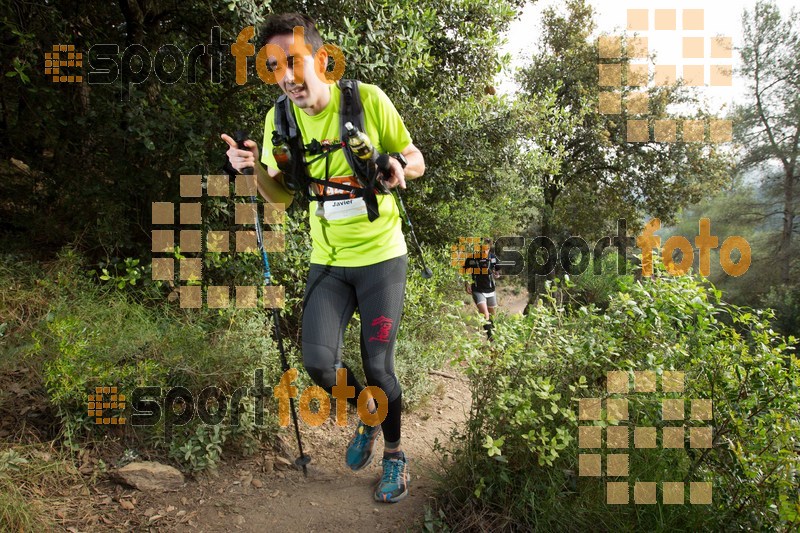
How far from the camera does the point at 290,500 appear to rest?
3.45 m

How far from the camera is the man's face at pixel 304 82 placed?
2.64 m

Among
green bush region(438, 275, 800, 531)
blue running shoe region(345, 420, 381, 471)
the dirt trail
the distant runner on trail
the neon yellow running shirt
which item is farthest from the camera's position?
the distant runner on trail

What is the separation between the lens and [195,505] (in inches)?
129

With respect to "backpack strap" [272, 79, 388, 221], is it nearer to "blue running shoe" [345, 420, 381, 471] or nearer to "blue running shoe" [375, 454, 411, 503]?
"blue running shoe" [345, 420, 381, 471]

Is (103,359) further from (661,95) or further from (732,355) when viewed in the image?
(661,95)

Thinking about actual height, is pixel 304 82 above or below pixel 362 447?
above

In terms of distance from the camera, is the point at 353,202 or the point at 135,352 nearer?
the point at 353,202

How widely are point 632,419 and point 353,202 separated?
2.27m

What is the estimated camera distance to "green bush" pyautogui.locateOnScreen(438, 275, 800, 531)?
8.08 ft

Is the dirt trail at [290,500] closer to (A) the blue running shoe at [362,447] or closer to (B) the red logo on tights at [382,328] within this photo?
(A) the blue running shoe at [362,447]

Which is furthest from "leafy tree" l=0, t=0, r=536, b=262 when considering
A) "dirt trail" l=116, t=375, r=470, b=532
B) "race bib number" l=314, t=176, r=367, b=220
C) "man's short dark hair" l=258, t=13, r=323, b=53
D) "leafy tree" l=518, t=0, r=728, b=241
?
"leafy tree" l=518, t=0, r=728, b=241

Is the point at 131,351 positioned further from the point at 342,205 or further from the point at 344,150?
the point at 344,150

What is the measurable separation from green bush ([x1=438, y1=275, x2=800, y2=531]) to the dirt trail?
447 millimetres

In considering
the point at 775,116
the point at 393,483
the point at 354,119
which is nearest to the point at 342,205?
the point at 354,119
